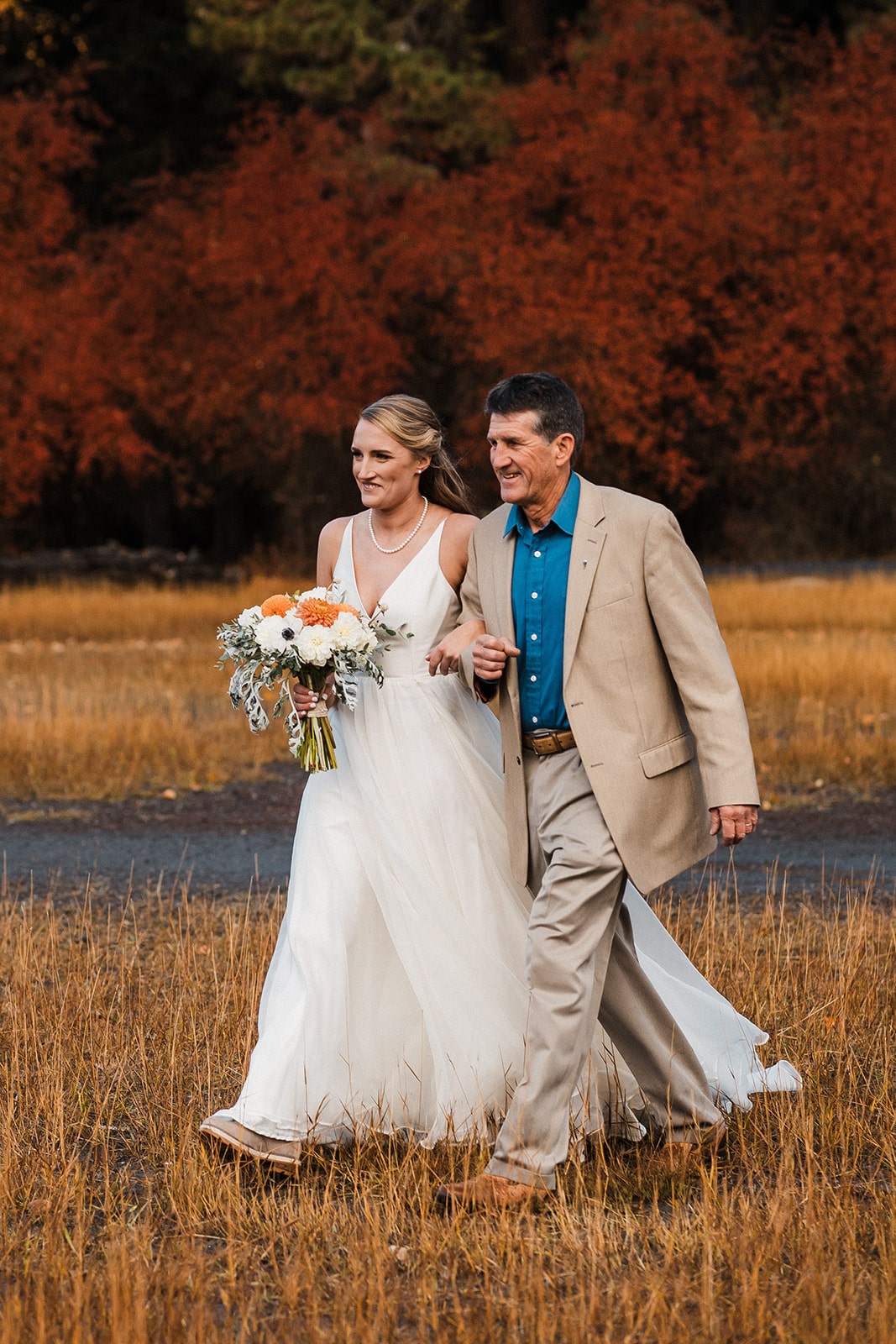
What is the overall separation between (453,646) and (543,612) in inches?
11.0

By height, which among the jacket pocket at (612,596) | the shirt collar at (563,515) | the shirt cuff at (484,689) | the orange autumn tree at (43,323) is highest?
the orange autumn tree at (43,323)

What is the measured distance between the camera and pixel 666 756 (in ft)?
13.7

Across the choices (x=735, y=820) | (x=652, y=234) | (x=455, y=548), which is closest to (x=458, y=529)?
(x=455, y=548)

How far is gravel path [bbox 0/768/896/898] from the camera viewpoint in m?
8.42

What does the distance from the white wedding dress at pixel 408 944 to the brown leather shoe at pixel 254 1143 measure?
2cm

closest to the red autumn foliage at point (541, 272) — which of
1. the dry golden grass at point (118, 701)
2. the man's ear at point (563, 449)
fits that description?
the dry golden grass at point (118, 701)

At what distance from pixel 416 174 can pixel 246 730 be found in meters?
13.6

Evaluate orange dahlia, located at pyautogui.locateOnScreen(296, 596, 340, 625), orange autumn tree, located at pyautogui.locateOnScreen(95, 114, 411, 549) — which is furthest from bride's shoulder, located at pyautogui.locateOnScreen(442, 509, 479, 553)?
orange autumn tree, located at pyautogui.locateOnScreen(95, 114, 411, 549)

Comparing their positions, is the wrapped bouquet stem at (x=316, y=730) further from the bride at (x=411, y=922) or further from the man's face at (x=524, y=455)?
the man's face at (x=524, y=455)

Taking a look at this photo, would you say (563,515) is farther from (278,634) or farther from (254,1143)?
(254,1143)

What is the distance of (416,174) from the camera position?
2464cm

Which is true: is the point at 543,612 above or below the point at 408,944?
above

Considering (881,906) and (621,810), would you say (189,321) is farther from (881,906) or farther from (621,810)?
(621,810)

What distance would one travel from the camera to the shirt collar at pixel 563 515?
4.24 m
